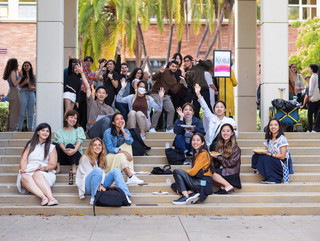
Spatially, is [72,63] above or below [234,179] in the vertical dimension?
above

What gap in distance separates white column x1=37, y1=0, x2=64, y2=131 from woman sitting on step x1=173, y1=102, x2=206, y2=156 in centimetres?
320

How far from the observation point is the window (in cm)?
3503

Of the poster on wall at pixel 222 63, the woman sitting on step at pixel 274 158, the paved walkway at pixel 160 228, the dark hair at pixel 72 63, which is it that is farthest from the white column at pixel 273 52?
the paved walkway at pixel 160 228

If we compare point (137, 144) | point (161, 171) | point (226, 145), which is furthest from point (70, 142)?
point (226, 145)

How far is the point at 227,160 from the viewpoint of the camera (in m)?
9.61

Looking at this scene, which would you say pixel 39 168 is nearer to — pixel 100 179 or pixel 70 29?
pixel 100 179

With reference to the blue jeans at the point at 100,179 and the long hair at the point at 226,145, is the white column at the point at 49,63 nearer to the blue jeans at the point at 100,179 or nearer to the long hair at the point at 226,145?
the blue jeans at the point at 100,179

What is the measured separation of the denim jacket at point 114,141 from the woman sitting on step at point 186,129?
3.27 feet

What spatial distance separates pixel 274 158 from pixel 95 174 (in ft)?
11.2

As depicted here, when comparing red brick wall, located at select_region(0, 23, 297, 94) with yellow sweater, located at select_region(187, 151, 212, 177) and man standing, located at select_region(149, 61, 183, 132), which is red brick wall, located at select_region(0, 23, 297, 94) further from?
yellow sweater, located at select_region(187, 151, 212, 177)

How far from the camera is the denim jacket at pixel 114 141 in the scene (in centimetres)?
988

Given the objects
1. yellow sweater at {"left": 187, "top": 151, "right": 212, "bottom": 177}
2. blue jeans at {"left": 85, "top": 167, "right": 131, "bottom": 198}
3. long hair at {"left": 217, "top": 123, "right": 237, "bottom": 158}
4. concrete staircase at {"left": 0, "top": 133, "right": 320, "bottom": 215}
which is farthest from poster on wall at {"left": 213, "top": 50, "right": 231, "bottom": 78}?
blue jeans at {"left": 85, "top": 167, "right": 131, "bottom": 198}

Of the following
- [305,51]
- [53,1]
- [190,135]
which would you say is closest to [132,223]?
[190,135]

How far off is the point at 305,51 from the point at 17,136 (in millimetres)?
20039
